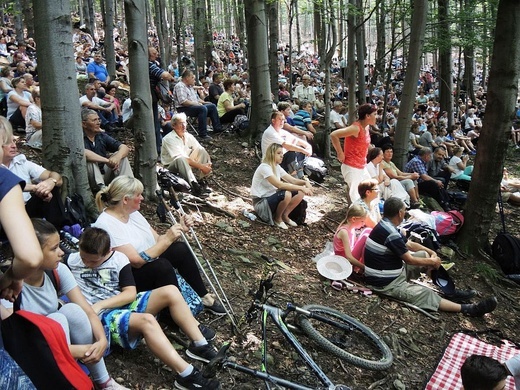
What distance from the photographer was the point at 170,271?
12.6ft

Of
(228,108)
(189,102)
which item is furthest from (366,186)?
(228,108)

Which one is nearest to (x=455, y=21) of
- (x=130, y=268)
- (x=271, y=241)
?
(x=271, y=241)

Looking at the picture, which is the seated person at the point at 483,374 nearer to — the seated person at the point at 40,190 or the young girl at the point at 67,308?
the young girl at the point at 67,308

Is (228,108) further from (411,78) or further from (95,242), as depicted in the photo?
(95,242)

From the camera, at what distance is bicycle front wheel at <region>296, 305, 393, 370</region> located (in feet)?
13.8

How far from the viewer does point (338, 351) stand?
422 cm

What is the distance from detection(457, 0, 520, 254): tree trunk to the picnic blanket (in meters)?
2.69

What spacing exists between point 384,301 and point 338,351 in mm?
1594

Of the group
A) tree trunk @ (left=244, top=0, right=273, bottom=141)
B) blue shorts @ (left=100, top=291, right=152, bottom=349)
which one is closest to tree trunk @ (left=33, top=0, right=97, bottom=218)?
blue shorts @ (left=100, top=291, right=152, bottom=349)

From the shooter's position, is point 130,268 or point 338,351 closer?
point 130,268

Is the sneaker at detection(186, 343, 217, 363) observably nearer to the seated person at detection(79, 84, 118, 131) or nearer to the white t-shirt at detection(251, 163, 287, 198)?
the white t-shirt at detection(251, 163, 287, 198)

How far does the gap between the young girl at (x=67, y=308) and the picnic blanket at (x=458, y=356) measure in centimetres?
288

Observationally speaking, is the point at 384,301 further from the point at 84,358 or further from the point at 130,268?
the point at 84,358

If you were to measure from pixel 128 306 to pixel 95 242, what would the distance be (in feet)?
1.88
